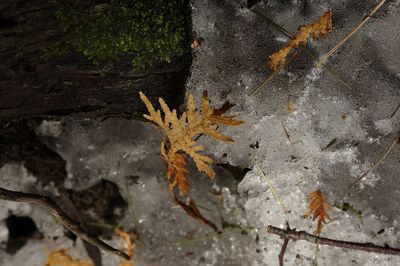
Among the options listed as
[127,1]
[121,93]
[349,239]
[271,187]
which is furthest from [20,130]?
[349,239]

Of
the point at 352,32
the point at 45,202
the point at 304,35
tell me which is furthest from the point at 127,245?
the point at 352,32

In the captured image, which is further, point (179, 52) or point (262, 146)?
point (262, 146)

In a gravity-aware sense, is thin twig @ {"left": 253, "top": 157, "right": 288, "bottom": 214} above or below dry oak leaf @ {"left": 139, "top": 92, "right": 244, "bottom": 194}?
below

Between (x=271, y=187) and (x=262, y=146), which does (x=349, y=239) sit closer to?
(x=271, y=187)

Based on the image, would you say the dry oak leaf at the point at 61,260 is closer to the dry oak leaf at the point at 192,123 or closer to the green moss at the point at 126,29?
the dry oak leaf at the point at 192,123

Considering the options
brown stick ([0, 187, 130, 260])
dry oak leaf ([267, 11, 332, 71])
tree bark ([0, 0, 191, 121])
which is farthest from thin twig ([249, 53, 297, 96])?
brown stick ([0, 187, 130, 260])

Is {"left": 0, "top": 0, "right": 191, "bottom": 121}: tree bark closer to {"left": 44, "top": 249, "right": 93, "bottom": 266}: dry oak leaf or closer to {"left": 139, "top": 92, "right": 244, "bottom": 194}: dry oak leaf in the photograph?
{"left": 139, "top": 92, "right": 244, "bottom": 194}: dry oak leaf

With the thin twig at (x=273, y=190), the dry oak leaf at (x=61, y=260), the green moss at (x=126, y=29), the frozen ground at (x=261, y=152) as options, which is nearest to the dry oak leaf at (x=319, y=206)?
the frozen ground at (x=261, y=152)
